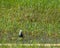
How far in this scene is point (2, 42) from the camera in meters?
6.37

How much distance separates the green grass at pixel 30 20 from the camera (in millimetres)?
6641

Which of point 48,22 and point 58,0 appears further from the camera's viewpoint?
point 58,0

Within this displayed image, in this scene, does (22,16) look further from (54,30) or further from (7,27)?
(54,30)

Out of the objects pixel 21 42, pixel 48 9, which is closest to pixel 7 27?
pixel 21 42

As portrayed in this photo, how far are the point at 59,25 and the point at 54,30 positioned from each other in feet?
1.08

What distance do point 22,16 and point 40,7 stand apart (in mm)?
668

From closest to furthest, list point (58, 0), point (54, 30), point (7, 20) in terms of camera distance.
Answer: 1. point (54, 30)
2. point (7, 20)
3. point (58, 0)

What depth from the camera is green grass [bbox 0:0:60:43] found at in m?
6.64

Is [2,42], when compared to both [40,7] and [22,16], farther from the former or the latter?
[40,7]

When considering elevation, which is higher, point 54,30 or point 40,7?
point 40,7

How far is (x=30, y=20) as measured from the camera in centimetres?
742

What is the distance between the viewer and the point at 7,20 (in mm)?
7441

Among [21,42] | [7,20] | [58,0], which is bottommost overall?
[21,42]

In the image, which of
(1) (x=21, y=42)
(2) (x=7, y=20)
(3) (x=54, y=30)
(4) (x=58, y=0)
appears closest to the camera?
(1) (x=21, y=42)
